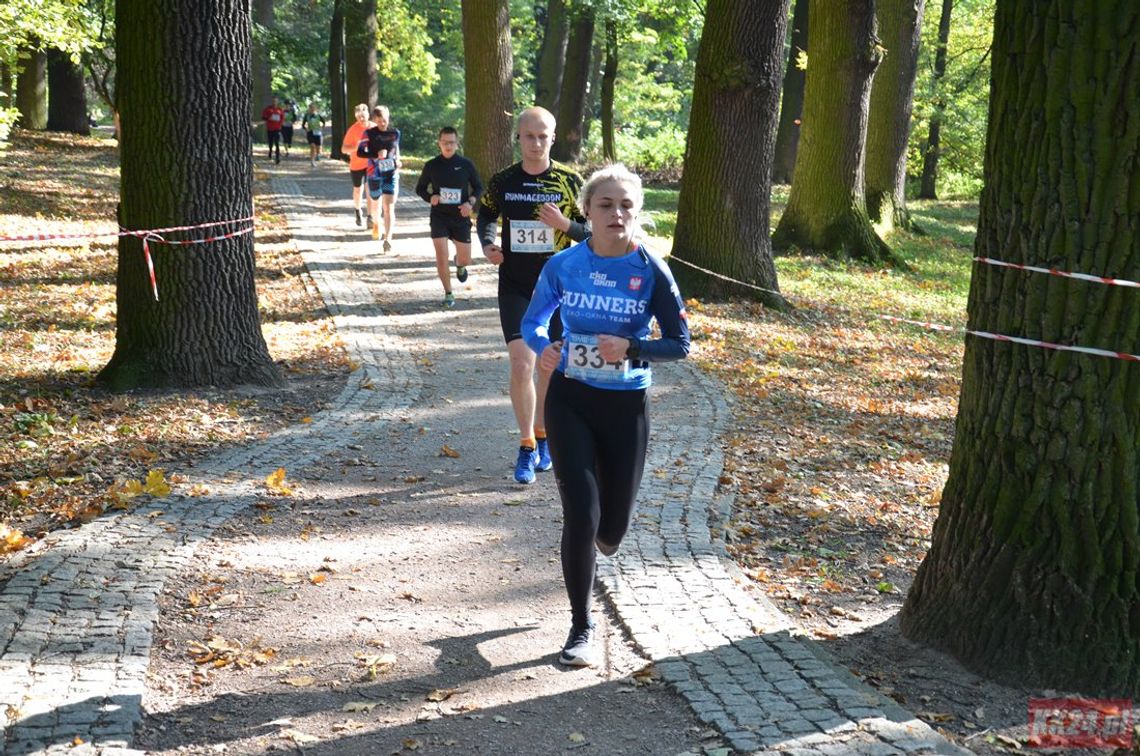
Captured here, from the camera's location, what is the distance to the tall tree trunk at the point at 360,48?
32.2 metres

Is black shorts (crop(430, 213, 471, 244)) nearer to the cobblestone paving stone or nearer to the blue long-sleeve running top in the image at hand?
the cobblestone paving stone

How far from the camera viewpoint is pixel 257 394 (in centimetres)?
956

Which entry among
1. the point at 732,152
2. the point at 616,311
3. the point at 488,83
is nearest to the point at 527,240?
the point at 616,311

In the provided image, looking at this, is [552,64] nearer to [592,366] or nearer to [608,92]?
[608,92]

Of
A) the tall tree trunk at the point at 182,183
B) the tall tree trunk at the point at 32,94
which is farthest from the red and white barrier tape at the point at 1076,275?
the tall tree trunk at the point at 32,94

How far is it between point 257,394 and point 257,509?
2.91 metres

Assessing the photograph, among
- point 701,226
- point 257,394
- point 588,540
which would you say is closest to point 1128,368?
point 588,540

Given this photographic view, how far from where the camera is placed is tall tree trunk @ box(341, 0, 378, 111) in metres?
32.2

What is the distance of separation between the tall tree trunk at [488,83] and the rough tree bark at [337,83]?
1623 cm

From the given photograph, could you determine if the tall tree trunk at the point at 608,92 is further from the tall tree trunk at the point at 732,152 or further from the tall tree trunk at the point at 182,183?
the tall tree trunk at the point at 182,183

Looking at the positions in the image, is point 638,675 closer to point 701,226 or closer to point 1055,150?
point 1055,150

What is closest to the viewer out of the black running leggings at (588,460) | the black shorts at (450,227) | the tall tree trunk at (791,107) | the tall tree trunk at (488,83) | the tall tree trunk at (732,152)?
the black running leggings at (588,460)

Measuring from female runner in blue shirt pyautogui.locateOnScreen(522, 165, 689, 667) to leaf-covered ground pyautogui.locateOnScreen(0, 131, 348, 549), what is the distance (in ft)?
9.97

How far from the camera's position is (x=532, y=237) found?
24.6 feet
